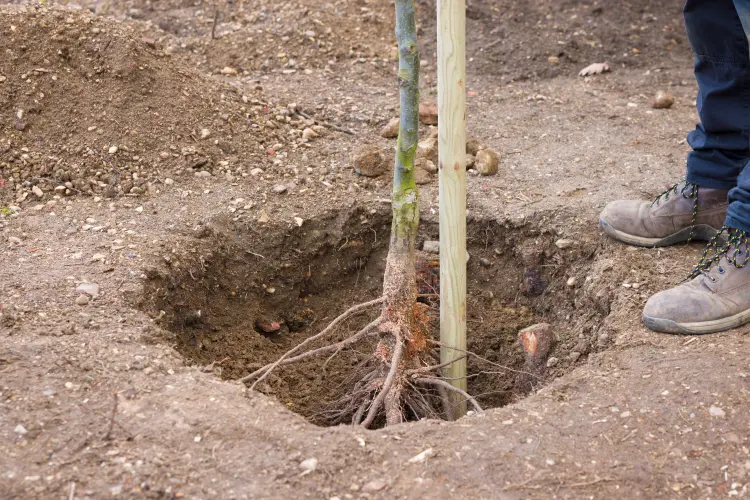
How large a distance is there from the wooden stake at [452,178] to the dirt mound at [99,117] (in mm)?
1260

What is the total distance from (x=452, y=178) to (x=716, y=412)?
3.17ft

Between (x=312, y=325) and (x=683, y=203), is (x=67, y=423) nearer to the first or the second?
(x=312, y=325)

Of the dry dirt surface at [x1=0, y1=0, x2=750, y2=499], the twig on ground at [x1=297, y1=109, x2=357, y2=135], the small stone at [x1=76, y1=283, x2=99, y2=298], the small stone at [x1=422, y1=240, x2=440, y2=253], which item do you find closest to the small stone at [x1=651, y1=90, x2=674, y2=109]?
the dry dirt surface at [x1=0, y1=0, x2=750, y2=499]

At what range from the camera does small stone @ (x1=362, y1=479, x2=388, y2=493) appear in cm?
179

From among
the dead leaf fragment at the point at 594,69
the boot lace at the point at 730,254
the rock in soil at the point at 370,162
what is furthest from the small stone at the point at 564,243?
the dead leaf fragment at the point at 594,69

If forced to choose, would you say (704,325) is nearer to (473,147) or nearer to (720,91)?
(720,91)

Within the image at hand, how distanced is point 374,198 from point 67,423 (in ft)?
5.34

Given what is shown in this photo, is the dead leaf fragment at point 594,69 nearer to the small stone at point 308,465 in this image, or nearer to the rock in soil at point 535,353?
the rock in soil at point 535,353

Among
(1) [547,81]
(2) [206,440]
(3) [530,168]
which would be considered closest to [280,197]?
(3) [530,168]

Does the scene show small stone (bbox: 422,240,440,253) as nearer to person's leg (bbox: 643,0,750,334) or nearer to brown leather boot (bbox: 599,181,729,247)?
brown leather boot (bbox: 599,181,729,247)

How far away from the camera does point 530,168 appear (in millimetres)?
3465

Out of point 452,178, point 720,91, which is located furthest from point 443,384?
point 720,91

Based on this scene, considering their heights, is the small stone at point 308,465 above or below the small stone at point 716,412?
above

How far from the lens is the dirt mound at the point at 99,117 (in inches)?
127
